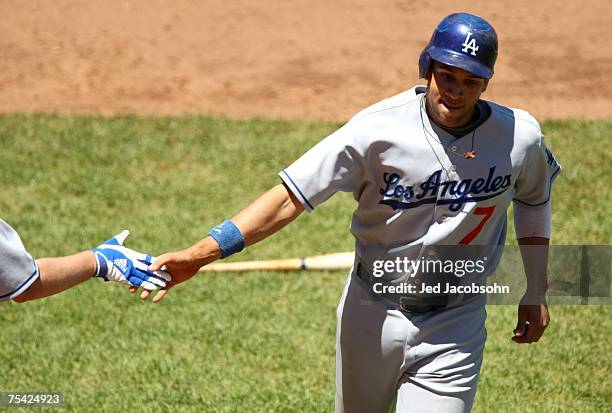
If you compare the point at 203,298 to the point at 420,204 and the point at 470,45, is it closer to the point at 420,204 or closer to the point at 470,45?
the point at 420,204

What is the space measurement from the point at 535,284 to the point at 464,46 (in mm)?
1161

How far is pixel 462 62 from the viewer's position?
3.67 meters

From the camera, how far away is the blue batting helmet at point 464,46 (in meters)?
3.69

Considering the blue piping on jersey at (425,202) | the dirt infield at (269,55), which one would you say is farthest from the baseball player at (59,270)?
the dirt infield at (269,55)

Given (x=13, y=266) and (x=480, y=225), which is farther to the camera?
(x=480, y=225)

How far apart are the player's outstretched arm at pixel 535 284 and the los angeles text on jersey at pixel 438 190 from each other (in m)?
0.51

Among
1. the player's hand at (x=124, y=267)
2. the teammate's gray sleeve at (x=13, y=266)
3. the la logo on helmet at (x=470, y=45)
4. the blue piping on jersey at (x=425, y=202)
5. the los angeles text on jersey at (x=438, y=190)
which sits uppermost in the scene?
the la logo on helmet at (x=470, y=45)

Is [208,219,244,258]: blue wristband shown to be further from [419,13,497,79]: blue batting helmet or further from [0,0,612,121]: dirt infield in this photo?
[0,0,612,121]: dirt infield

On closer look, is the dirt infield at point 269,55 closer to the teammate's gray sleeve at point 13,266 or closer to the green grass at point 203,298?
the green grass at point 203,298

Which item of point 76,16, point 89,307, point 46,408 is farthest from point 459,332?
point 76,16

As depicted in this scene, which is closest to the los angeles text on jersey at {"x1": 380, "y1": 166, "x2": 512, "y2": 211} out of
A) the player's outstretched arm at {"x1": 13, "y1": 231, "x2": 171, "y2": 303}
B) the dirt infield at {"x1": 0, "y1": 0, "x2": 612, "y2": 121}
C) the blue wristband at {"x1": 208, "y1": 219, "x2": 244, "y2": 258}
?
the blue wristband at {"x1": 208, "y1": 219, "x2": 244, "y2": 258}

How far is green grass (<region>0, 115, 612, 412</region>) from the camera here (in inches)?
231

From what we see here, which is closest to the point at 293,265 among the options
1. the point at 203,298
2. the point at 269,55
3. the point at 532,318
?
the point at 203,298

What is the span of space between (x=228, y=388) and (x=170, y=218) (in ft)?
8.67
